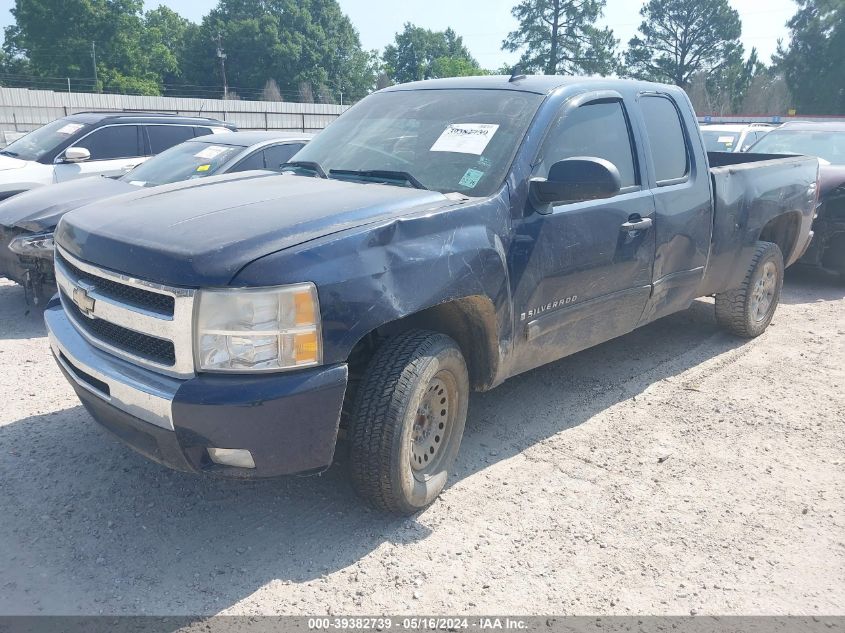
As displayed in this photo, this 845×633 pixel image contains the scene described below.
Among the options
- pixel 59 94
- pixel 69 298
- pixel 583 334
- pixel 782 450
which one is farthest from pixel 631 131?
pixel 59 94

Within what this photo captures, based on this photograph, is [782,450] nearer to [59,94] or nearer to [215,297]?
[215,297]

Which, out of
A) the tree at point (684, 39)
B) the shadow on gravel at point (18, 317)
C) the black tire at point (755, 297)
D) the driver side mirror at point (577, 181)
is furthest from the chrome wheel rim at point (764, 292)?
the tree at point (684, 39)

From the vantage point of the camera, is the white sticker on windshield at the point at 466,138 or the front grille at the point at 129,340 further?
the white sticker on windshield at the point at 466,138

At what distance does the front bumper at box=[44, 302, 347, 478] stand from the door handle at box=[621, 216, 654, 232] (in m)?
2.12

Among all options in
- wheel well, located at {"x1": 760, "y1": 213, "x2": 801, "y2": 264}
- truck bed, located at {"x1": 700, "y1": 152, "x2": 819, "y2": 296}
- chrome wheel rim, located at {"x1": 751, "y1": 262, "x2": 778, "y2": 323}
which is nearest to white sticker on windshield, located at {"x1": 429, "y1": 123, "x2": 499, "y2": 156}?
truck bed, located at {"x1": 700, "y1": 152, "x2": 819, "y2": 296}

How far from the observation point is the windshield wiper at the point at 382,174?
363cm

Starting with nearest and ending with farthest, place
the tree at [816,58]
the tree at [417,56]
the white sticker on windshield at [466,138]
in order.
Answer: the white sticker on windshield at [466,138] → the tree at [816,58] → the tree at [417,56]

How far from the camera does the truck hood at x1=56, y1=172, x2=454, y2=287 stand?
8.79ft

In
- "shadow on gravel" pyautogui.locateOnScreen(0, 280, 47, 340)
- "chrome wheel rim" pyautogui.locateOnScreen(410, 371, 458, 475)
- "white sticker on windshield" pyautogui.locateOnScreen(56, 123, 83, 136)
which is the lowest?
"shadow on gravel" pyautogui.locateOnScreen(0, 280, 47, 340)

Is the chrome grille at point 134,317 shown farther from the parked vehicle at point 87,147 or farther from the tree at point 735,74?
the tree at point 735,74

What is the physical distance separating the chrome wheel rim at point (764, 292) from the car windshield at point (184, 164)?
484 cm

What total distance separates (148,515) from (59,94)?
83.6ft

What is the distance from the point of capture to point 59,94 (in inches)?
973

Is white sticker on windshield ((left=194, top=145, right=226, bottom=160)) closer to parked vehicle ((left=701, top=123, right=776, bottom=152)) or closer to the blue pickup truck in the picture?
the blue pickup truck
